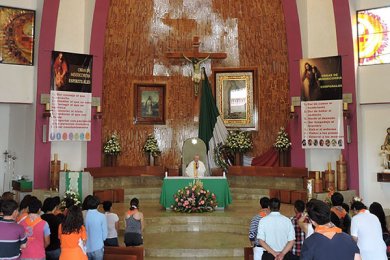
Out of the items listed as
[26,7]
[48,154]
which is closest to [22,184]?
[48,154]

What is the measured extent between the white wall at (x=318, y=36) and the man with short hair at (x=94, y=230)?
7189 mm

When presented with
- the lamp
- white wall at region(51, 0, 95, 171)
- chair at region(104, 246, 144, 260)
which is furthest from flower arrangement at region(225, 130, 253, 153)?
chair at region(104, 246, 144, 260)

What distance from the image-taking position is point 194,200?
860cm

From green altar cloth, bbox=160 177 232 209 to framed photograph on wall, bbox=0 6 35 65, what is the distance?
467cm

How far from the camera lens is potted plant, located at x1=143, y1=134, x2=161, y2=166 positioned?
1160 cm

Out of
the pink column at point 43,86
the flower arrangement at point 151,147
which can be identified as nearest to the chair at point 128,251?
the pink column at point 43,86

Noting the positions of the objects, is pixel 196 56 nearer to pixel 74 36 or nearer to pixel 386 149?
pixel 74 36

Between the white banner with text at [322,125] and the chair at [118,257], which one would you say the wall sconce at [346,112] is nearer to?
the white banner with text at [322,125]

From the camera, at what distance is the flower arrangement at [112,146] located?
11.0 meters

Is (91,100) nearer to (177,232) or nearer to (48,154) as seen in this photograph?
(48,154)

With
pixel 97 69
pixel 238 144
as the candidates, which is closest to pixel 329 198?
pixel 238 144

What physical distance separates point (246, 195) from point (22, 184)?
557 cm

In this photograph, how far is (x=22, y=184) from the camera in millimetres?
9438

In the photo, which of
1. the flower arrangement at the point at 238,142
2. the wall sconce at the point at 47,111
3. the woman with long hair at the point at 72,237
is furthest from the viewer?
the flower arrangement at the point at 238,142
